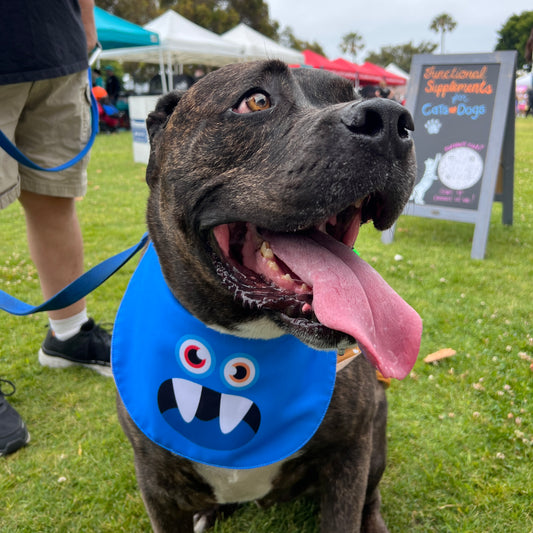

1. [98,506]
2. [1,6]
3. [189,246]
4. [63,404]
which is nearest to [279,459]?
[189,246]

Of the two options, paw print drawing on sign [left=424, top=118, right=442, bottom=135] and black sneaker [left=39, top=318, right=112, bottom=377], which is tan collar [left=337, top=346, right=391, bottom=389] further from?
paw print drawing on sign [left=424, top=118, right=442, bottom=135]

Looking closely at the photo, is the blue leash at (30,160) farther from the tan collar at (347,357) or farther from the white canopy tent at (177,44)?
the white canopy tent at (177,44)

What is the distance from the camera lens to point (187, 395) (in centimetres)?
185

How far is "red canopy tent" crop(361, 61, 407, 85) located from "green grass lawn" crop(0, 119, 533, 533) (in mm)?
31768

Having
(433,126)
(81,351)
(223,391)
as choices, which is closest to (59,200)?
(81,351)

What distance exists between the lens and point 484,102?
5512 mm

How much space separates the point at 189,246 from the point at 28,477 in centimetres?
168

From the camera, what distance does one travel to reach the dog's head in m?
1.40

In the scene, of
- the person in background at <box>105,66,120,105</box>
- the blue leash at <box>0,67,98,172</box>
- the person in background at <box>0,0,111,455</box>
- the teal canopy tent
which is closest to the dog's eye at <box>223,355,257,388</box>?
the blue leash at <box>0,67,98,172</box>

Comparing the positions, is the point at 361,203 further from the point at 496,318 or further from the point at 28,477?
the point at 496,318

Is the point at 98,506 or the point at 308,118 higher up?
the point at 308,118

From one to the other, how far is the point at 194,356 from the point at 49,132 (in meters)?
1.77

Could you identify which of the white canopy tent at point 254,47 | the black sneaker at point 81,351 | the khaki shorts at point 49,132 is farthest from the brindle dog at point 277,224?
the white canopy tent at point 254,47

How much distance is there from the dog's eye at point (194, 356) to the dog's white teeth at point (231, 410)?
0.44 feet
